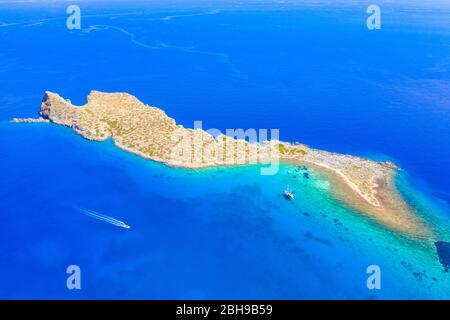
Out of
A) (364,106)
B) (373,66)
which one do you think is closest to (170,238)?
(364,106)

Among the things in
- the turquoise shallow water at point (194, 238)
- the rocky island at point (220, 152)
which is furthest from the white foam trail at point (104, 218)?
the rocky island at point (220, 152)

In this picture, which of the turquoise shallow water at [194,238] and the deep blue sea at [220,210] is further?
the deep blue sea at [220,210]

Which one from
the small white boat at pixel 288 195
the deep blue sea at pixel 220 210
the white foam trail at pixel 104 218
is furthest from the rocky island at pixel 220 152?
the white foam trail at pixel 104 218

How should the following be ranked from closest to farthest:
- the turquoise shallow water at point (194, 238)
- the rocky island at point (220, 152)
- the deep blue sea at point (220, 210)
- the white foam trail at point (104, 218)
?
the turquoise shallow water at point (194, 238) → the deep blue sea at point (220, 210) → the white foam trail at point (104, 218) → the rocky island at point (220, 152)

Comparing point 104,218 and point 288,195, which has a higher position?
point 288,195

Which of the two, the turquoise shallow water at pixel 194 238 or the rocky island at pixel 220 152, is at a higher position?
the rocky island at pixel 220 152

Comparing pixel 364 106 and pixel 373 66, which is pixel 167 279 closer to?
pixel 364 106

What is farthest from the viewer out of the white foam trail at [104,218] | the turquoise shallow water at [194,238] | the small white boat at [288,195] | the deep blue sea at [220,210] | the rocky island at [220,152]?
the small white boat at [288,195]

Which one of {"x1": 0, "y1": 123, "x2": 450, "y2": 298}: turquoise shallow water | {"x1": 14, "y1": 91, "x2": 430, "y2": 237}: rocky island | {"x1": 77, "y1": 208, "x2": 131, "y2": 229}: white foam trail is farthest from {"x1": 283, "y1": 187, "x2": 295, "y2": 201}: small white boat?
{"x1": 77, "y1": 208, "x2": 131, "y2": 229}: white foam trail

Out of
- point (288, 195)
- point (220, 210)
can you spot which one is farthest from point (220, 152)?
point (288, 195)

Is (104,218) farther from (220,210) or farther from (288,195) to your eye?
A: (288,195)

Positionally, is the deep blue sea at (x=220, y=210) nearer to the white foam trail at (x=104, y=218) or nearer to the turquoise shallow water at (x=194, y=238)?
the turquoise shallow water at (x=194, y=238)
